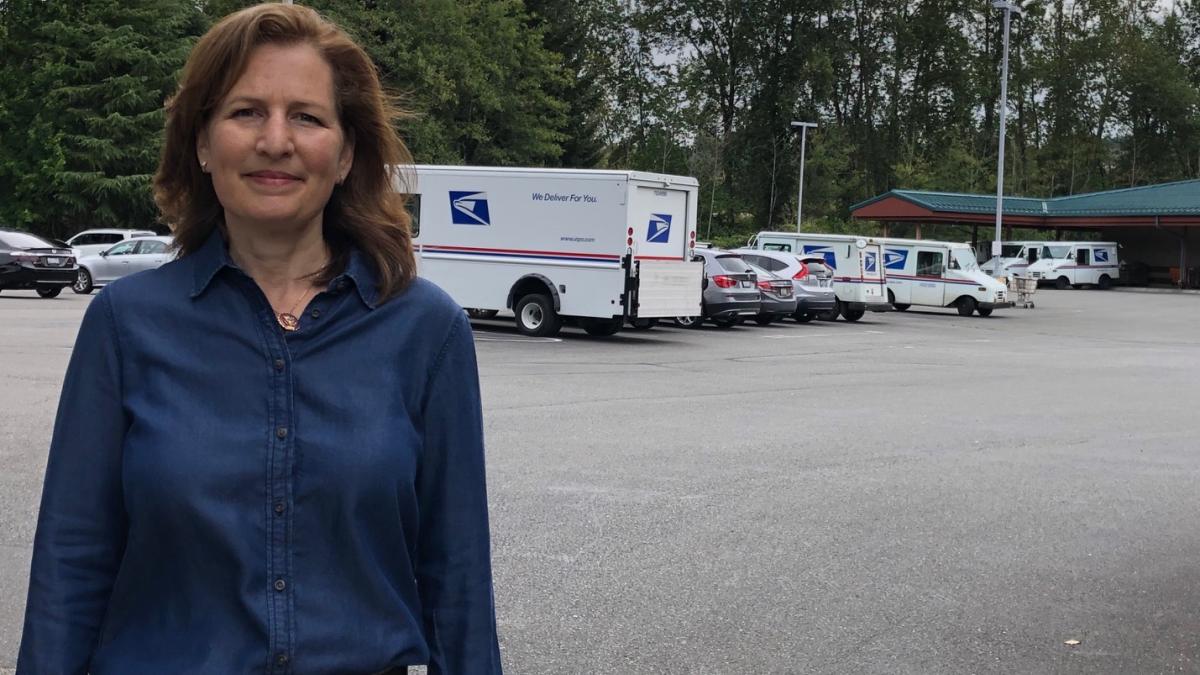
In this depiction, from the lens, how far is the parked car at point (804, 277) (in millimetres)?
30047

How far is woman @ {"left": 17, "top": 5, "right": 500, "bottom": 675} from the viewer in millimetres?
2109

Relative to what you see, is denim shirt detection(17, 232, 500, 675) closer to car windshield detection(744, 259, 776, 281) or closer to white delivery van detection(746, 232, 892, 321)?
car windshield detection(744, 259, 776, 281)

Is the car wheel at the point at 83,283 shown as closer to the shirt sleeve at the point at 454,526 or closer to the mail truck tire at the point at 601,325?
the mail truck tire at the point at 601,325

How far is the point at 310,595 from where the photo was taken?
2.13m

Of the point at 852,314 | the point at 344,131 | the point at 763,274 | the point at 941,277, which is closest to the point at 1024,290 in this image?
the point at 941,277

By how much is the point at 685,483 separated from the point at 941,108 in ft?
255

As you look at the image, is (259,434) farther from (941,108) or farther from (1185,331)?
(941,108)

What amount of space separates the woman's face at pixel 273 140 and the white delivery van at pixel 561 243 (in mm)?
19442

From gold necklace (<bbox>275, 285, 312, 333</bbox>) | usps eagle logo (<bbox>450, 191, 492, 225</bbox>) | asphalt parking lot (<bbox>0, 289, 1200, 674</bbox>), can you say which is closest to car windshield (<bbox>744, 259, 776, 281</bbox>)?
usps eagle logo (<bbox>450, 191, 492, 225</bbox>)

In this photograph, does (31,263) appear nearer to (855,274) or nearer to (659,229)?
(659,229)

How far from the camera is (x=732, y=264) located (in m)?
26.7

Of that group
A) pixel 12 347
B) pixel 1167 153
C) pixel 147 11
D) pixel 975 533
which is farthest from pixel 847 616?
pixel 1167 153

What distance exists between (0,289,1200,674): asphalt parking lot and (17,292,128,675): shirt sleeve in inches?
127

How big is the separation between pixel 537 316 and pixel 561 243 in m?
1.31
